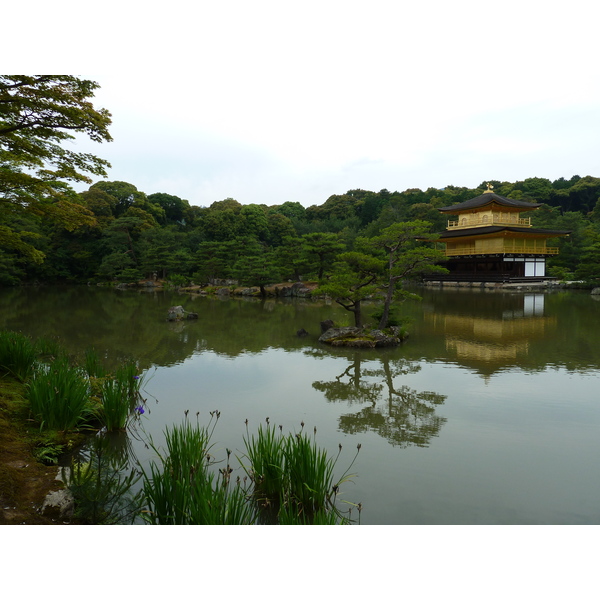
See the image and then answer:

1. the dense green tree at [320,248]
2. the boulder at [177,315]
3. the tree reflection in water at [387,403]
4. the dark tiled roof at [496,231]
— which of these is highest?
the dark tiled roof at [496,231]

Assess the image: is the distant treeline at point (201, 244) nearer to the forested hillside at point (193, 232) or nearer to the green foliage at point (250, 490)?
the forested hillside at point (193, 232)

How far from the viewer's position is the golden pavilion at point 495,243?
28672mm

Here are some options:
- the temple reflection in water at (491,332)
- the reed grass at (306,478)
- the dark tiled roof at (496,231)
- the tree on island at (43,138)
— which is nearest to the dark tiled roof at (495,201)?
the dark tiled roof at (496,231)

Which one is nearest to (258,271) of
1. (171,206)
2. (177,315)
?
(177,315)

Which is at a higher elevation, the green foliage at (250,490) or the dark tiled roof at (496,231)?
the dark tiled roof at (496,231)

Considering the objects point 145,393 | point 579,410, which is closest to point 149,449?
point 145,393

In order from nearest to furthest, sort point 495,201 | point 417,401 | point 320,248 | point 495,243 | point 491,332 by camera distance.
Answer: point 417,401 < point 491,332 < point 320,248 < point 495,243 < point 495,201

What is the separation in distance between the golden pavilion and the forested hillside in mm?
2676

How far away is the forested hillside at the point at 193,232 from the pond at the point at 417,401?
3123 mm

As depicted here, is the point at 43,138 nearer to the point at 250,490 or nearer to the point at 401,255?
the point at 250,490

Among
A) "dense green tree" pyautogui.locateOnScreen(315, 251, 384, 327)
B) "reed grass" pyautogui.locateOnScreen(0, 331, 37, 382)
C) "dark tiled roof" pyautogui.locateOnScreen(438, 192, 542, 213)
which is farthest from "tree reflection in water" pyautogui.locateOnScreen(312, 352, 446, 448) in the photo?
"dark tiled roof" pyautogui.locateOnScreen(438, 192, 542, 213)

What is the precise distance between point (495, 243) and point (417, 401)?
2591cm

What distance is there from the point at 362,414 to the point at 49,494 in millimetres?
3659

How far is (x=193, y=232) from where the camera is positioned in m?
36.3
